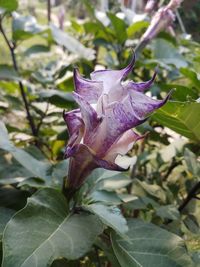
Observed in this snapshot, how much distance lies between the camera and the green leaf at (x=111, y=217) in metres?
0.57

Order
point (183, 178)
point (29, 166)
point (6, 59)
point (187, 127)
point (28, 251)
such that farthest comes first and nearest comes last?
point (6, 59), point (183, 178), point (29, 166), point (187, 127), point (28, 251)

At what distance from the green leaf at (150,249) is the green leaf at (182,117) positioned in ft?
0.54

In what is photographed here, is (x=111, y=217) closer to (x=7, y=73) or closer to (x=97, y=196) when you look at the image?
(x=97, y=196)

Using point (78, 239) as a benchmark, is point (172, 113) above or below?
above

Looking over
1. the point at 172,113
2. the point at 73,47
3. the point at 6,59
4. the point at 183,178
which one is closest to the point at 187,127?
the point at 172,113

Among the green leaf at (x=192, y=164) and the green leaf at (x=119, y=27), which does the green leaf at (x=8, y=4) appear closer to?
the green leaf at (x=119, y=27)

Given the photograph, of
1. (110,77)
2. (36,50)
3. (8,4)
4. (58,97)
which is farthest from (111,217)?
(36,50)

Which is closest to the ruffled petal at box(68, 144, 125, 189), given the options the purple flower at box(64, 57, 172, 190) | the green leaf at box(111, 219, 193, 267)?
the purple flower at box(64, 57, 172, 190)

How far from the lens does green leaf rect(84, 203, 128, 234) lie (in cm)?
57

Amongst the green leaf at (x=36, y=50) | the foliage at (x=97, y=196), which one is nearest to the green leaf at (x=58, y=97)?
the foliage at (x=97, y=196)

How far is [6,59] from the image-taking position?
11.7 feet

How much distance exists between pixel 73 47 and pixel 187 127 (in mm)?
628

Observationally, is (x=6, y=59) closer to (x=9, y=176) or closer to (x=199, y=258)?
(x=9, y=176)

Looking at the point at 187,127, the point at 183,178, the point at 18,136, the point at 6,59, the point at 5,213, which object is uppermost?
the point at 187,127
